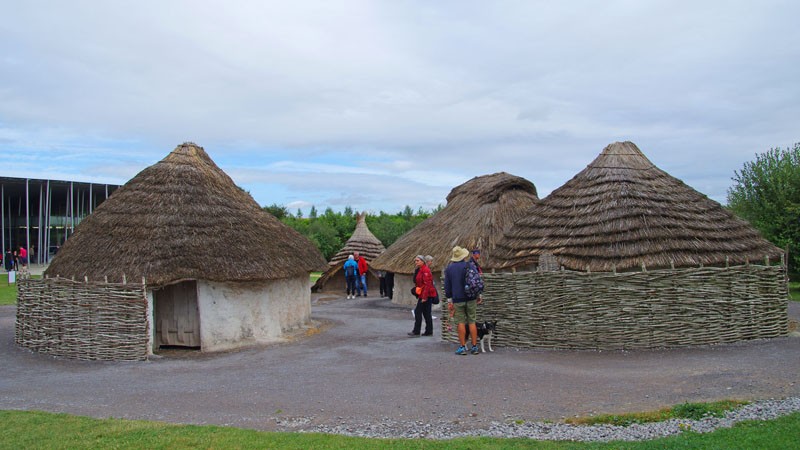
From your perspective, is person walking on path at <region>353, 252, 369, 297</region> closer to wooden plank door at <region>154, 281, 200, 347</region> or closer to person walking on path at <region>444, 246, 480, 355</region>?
wooden plank door at <region>154, 281, 200, 347</region>

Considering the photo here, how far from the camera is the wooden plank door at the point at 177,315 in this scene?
48.3ft

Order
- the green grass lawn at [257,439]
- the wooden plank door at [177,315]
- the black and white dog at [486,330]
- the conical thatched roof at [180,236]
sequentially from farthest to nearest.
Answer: the wooden plank door at [177,315] → the conical thatched roof at [180,236] → the black and white dog at [486,330] → the green grass lawn at [257,439]

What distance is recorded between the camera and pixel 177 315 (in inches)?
587

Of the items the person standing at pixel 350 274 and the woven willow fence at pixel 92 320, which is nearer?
the woven willow fence at pixel 92 320

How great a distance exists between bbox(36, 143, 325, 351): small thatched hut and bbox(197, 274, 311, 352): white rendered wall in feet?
0.08

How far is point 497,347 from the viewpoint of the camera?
13219 millimetres

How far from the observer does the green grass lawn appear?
673cm

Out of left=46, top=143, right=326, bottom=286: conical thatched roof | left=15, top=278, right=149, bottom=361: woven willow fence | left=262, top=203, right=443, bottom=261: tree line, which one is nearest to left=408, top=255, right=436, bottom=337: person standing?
left=46, top=143, right=326, bottom=286: conical thatched roof

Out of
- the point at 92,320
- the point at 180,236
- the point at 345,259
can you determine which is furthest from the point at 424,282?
the point at 345,259

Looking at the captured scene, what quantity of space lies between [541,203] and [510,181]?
27.1 feet

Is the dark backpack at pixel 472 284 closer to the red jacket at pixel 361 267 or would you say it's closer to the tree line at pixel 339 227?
the red jacket at pixel 361 267

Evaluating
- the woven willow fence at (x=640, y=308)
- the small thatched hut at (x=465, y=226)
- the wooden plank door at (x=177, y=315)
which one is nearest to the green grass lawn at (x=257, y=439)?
the woven willow fence at (x=640, y=308)

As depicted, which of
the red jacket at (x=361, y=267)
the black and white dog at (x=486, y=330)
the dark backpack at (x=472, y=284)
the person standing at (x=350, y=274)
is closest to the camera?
the dark backpack at (x=472, y=284)

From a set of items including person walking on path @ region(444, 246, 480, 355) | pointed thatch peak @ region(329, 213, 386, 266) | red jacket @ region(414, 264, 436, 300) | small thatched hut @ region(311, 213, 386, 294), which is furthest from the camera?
pointed thatch peak @ region(329, 213, 386, 266)
